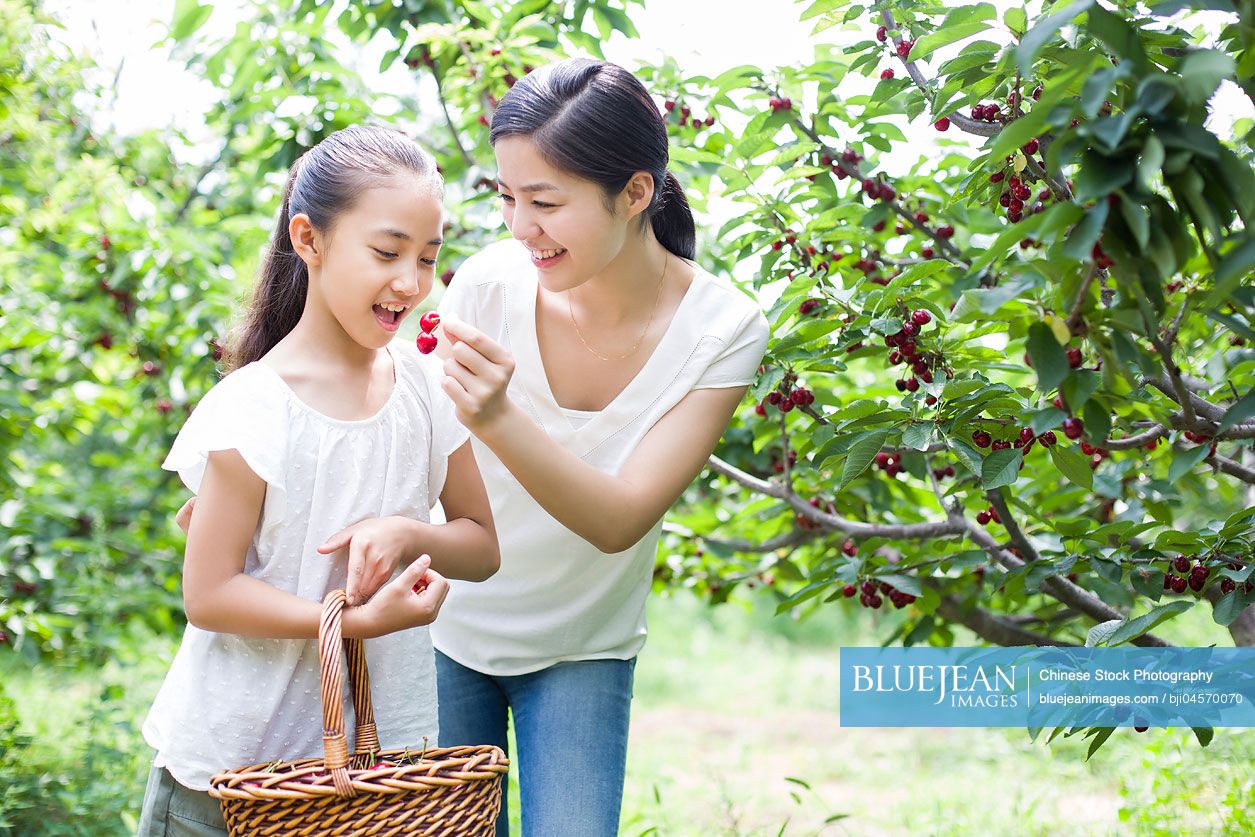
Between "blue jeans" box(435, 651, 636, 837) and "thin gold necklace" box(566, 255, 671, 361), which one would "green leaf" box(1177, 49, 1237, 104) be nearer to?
"thin gold necklace" box(566, 255, 671, 361)

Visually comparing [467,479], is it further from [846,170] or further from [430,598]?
[846,170]

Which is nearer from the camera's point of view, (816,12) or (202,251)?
(816,12)

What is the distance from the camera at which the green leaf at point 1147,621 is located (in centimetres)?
158

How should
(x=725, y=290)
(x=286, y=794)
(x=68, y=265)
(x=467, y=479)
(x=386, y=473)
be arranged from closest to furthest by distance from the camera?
(x=286, y=794) → (x=386, y=473) → (x=467, y=479) → (x=725, y=290) → (x=68, y=265)

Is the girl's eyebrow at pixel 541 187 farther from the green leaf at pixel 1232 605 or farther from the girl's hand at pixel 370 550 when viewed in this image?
the green leaf at pixel 1232 605

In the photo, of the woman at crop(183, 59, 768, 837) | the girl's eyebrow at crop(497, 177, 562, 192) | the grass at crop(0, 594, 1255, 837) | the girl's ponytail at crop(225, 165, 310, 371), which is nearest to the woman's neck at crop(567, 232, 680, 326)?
the woman at crop(183, 59, 768, 837)

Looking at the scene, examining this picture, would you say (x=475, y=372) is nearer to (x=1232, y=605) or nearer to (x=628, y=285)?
(x=628, y=285)

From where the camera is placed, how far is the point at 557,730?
5.81 ft

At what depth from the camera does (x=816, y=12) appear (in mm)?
1950

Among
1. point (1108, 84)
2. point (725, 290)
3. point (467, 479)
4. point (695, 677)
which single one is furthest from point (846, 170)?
point (695, 677)

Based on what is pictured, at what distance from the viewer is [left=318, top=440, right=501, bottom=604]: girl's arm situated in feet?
4.49

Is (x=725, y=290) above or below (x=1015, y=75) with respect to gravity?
below

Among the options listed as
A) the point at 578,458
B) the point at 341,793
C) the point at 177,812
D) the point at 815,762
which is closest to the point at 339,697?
the point at 341,793

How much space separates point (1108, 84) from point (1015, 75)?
2.17 feet
